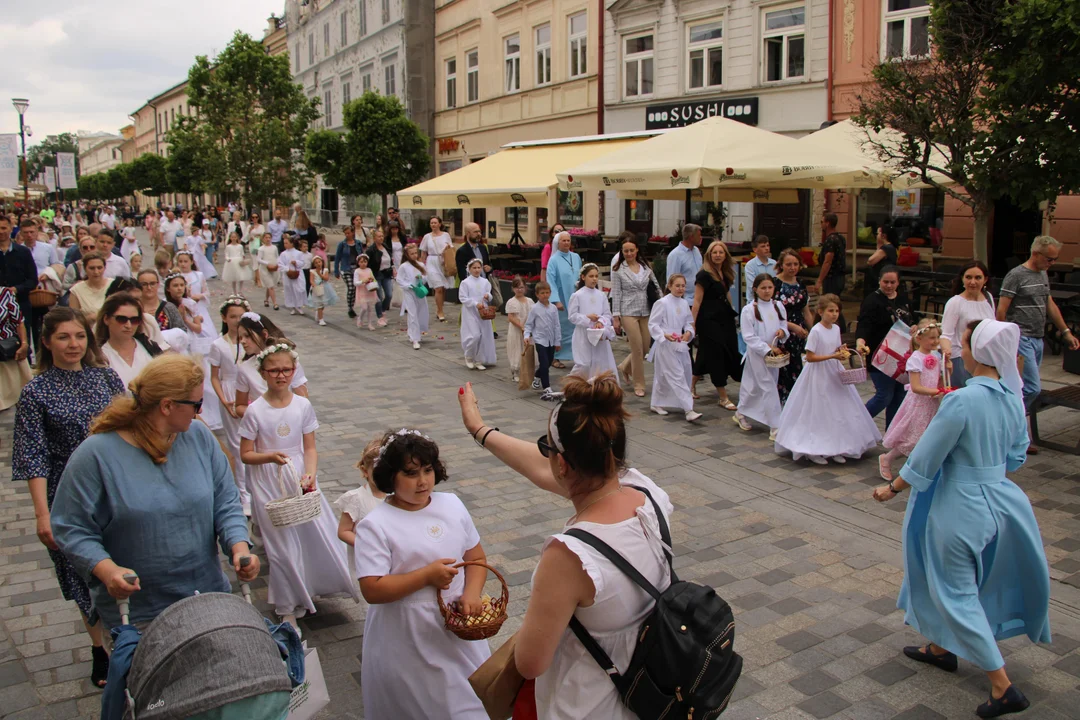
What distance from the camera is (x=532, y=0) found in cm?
2919

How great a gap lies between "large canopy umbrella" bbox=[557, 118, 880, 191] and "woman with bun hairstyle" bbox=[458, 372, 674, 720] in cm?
975

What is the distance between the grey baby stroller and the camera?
7.09ft

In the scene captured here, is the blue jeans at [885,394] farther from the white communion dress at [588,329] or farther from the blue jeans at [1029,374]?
the white communion dress at [588,329]

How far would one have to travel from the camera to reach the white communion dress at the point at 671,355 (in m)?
9.79

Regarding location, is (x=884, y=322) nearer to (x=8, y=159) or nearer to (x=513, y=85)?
(x=513, y=85)

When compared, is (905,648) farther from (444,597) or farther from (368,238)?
(368,238)

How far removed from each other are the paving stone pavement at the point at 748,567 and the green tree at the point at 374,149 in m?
21.5

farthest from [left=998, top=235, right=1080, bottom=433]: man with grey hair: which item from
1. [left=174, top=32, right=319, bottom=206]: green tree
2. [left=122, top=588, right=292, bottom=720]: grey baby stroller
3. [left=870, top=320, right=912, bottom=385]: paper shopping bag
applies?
[left=174, top=32, right=319, bottom=206]: green tree

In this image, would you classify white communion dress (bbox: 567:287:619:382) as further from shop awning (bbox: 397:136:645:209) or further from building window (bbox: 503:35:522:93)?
building window (bbox: 503:35:522:93)

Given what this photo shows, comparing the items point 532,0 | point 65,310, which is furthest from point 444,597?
point 532,0

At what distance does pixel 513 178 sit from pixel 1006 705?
13.8m

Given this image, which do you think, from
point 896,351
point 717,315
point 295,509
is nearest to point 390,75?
point 717,315

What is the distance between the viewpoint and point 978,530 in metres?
4.17

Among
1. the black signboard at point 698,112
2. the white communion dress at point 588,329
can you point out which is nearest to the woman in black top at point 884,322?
the white communion dress at point 588,329
